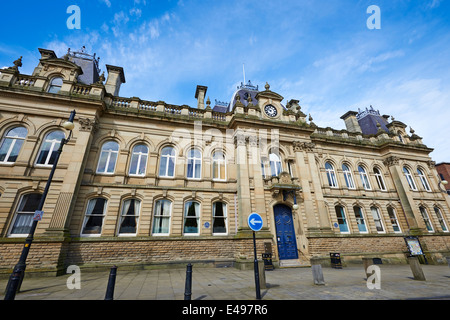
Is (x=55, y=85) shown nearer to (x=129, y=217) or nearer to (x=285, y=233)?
(x=129, y=217)

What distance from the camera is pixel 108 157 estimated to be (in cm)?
1438

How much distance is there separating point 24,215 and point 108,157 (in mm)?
5530

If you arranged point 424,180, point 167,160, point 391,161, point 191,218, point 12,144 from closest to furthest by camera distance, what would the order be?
point 12,144 < point 191,218 < point 167,160 < point 391,161 < point 424,180

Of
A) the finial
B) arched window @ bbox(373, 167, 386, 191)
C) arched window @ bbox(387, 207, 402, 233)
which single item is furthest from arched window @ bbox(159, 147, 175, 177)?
arched window @ bbox(387, 207, 402, 233)

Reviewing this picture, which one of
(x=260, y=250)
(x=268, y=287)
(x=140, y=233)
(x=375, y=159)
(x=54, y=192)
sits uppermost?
(x=375, y=159)

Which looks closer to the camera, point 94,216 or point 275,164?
point 94,216

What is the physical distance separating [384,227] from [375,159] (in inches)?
293

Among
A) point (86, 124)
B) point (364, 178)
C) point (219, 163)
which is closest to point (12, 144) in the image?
point (86, 124)

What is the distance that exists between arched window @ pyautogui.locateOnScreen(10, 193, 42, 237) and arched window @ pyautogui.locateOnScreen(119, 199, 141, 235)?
15.7 ft

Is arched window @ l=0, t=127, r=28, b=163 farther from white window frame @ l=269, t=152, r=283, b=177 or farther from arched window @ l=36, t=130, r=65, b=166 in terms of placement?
Answer: white window frame @ l=269, t=152, r=283, b=177

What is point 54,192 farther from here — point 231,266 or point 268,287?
point 268,287

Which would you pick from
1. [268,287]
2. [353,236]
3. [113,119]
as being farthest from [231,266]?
[113,119]

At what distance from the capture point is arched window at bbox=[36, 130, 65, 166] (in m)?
12.8

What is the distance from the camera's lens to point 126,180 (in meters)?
13.9
